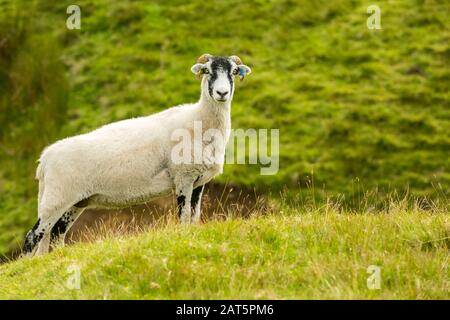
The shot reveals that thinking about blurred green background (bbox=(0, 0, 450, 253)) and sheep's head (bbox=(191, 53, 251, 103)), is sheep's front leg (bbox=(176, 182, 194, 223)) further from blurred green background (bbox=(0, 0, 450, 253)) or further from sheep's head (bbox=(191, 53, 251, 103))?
blurred green background (bbox=(0, 0, 450, 253))

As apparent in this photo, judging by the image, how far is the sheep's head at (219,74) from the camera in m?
12.9

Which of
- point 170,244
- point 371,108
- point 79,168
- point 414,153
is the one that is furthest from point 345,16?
point 170,244

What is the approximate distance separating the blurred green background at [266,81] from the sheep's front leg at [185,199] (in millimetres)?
12472

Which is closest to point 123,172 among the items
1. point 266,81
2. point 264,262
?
point 264,262

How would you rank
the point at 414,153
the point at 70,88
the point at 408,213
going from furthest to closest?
the point at 70,88
the point at 414,153
the point at 408,213

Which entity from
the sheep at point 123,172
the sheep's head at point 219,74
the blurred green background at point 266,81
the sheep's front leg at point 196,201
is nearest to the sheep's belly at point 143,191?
the sheep at point 123,172

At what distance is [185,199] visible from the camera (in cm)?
1278

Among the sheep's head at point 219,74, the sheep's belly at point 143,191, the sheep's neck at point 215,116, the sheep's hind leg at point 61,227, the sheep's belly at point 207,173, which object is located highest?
the sheep's head at point 219,74

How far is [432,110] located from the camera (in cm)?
2875

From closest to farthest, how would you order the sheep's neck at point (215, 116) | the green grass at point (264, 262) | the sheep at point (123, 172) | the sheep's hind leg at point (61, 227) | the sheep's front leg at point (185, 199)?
the green grass at point (264, 262), the sheep's front leg at point (185, 199), the sheep at point (123, 172), the sheep's hind leg at point (61, 227), the sheep's neck at point (215, 116)

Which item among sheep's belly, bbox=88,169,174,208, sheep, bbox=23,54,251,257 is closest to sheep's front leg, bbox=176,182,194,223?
sheep, bbox=23,54,251,257

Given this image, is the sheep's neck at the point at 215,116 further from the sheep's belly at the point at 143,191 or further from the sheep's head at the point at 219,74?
the sheep's belly at the point at 143,191
